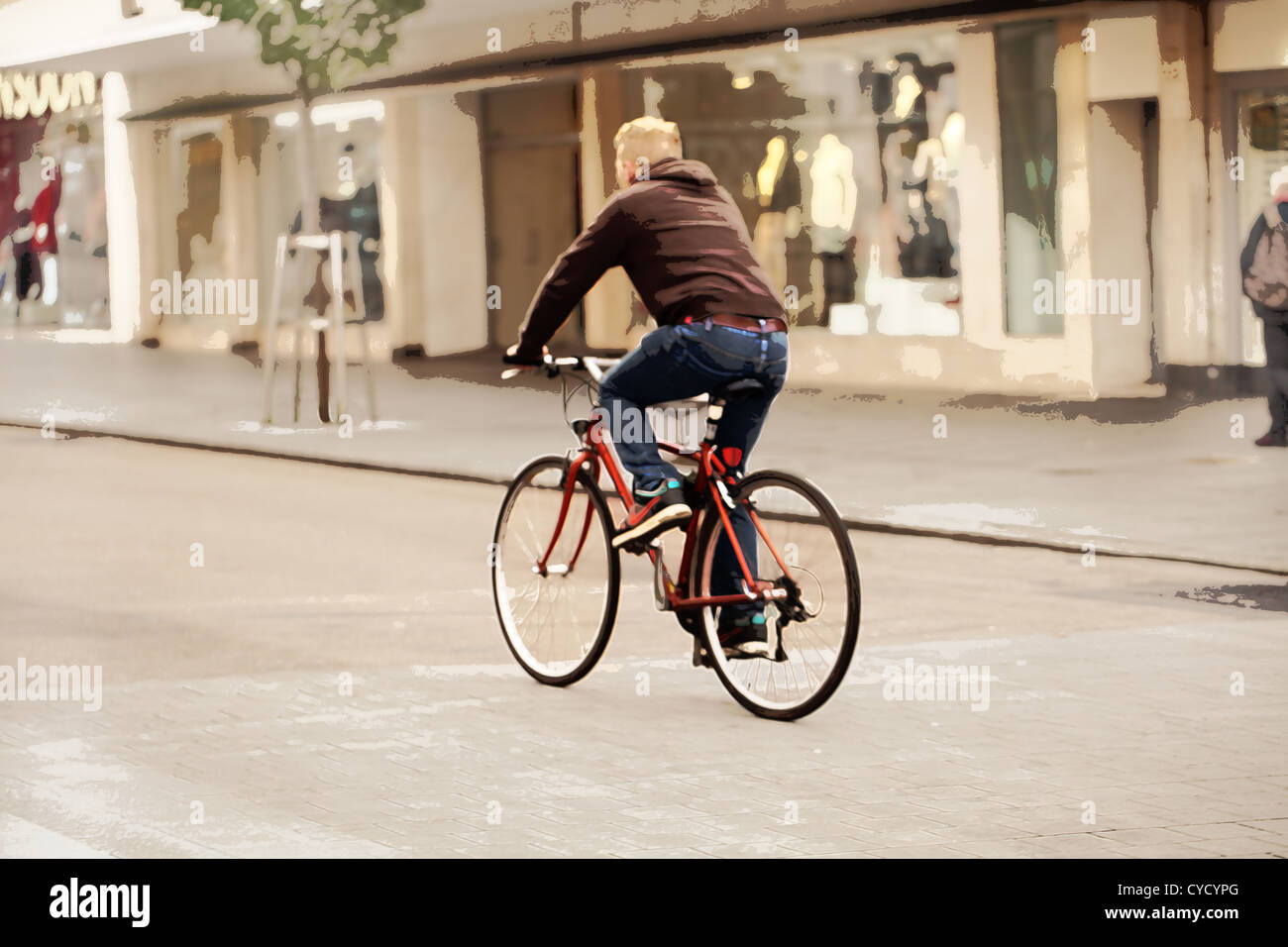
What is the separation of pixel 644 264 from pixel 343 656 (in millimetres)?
2005

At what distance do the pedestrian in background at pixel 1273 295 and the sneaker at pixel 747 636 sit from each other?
832 centimetres

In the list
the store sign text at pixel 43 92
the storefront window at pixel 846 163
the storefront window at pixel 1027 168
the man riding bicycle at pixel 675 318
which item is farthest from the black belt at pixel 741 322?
the store sign text at pixel 43 92

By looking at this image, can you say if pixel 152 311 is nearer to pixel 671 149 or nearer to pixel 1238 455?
pixel 1238 455

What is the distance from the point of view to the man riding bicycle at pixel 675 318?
23.5 ft

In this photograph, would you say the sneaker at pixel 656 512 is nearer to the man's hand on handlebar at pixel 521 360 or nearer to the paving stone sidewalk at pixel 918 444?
the man's hand on handlebar at pixel 521 360

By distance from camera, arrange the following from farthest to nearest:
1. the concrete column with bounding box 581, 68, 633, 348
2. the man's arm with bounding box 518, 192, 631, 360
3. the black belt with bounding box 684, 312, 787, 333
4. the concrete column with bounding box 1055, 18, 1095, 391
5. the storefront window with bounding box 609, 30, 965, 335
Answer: the concrete column with bounding box 581, 68, 633, 348
the storefront window with bounding box 609, 30, 965, 335
the concrete column with bounding box 1055, 18, 1095, 391
the man's arm with bounding box 518, 192, 631, 360
the black belt with bounding box 684, 312, 787, 333

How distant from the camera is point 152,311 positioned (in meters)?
33.1

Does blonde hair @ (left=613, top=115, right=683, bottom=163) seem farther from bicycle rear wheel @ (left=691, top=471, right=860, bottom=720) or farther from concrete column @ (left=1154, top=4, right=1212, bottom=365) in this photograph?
concrete column @ (left=1154, top=4, right=1212, bottom=365)

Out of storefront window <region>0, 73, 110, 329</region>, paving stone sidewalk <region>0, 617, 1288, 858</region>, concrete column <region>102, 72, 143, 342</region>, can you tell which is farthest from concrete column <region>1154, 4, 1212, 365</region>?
storefront window <region>0, 73, 110, 329</region>

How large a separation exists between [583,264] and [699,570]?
1010 mm

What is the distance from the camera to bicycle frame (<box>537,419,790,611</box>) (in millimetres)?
7203

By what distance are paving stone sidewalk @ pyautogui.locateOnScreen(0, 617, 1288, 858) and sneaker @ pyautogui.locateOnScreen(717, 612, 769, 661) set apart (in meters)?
0.20

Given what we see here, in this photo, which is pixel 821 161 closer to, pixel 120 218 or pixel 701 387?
pixel 120 218
